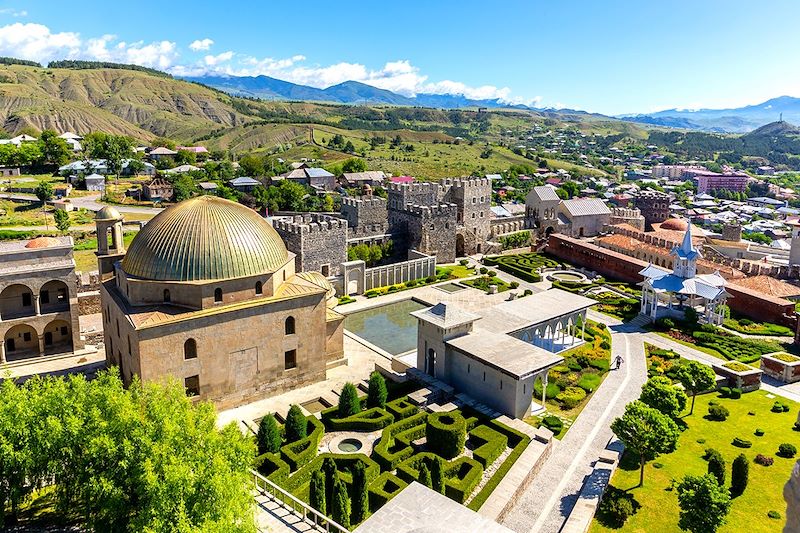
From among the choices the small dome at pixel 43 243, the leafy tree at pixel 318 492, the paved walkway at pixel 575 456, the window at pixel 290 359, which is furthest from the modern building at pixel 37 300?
the paved walkway at pixel 575 456

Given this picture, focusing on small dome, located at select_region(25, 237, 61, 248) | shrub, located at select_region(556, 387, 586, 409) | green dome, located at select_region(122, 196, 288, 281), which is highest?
green dome, located at select_region(122, 196, 288, 281)

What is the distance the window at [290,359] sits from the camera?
120 feet

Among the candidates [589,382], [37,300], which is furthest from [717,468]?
[37,300]

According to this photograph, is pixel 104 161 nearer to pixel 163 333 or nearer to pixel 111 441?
pixel 163 333

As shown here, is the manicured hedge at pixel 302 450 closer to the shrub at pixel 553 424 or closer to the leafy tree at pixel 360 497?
the leafy tree at pixel 360 497

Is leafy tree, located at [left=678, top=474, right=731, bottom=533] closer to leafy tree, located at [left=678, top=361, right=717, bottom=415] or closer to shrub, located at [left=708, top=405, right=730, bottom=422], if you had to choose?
leafy tree, located at [left=678, top=361, right=717, bottom=415]

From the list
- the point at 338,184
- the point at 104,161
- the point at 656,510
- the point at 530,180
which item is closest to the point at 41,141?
the point at 104,161

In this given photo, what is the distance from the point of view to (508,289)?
60.6 metres

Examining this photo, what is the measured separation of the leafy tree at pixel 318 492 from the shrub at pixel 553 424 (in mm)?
14769

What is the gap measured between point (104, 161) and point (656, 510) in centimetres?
12105

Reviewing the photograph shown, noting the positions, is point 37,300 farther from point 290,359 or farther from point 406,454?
point 406,454

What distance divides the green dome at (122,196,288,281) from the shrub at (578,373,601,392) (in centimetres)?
2247

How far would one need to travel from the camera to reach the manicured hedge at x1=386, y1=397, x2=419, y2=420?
109ft

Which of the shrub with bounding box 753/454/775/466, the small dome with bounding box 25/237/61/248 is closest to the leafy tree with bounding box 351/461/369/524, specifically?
the shrub with bounding box 753/454/775/466
